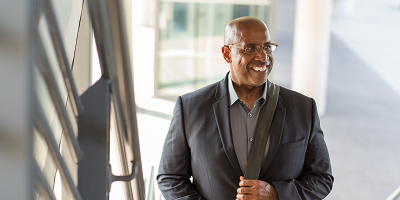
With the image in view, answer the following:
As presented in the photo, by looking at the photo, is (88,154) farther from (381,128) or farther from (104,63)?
(381,128)

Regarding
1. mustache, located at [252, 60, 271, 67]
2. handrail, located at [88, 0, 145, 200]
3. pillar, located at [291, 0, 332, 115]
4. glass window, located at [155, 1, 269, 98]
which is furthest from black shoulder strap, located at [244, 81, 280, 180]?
pillar, located at [291, 0, 332, 115]

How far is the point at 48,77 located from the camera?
78 cm

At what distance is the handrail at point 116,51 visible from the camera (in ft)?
2.83

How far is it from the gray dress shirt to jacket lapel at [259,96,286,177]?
0.10 ft

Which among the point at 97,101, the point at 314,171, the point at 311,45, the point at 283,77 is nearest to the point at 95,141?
the point at 97,101

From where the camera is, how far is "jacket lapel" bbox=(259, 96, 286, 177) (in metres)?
1.76

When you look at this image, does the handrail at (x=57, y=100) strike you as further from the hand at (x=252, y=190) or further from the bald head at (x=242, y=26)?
the bald head at (x=242, y=26)

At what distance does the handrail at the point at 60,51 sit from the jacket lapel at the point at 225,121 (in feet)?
3.11

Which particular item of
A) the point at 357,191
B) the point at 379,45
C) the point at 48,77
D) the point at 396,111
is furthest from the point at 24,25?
the point at 379,45

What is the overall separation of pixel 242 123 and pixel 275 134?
0.17 m

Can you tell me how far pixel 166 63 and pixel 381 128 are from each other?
5181mm

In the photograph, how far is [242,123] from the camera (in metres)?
1.86

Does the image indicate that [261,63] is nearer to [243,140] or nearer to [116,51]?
[243,140]

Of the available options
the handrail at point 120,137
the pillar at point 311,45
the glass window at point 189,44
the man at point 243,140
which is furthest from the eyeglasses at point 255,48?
the pillar at point 311,45
